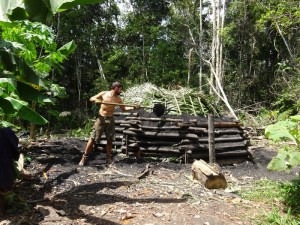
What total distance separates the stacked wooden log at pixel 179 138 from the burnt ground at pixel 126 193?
1.03ft

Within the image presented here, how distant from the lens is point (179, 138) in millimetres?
7629

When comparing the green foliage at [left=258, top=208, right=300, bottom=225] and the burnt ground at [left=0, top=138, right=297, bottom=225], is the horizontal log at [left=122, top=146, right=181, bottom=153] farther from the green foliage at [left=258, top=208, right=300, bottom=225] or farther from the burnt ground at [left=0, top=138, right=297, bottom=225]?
the green foliage at [left=258, top=208, right=300, bottom=225]

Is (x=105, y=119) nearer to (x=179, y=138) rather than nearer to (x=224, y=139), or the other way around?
(x=179, y=138)

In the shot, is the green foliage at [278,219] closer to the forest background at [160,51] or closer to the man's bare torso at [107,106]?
the man's bare torso at [107,106]

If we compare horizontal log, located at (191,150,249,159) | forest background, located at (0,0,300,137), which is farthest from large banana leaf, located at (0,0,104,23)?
forest background, located at (0,0,300,137)

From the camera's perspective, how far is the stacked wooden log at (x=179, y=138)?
7.50 metres

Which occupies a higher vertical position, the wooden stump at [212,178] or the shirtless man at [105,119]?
the shirtless man at [105,119]

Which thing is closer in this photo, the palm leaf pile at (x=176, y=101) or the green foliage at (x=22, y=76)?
the green foliage at (x=22, y=76)

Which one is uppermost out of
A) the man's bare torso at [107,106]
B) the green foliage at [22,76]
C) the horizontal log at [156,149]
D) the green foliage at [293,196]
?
the green foliage at [22,76]

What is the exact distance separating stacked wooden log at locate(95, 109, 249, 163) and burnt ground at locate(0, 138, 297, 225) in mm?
315

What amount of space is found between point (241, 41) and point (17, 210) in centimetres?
1646

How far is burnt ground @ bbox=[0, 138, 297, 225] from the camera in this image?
4270 mm

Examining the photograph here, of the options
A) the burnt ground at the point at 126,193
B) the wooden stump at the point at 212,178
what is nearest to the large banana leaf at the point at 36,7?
the burnt ground at the point at 126,193

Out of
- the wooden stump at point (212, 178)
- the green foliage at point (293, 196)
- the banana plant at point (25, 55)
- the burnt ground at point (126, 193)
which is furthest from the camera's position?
the wooden stump at point (212, 178)
